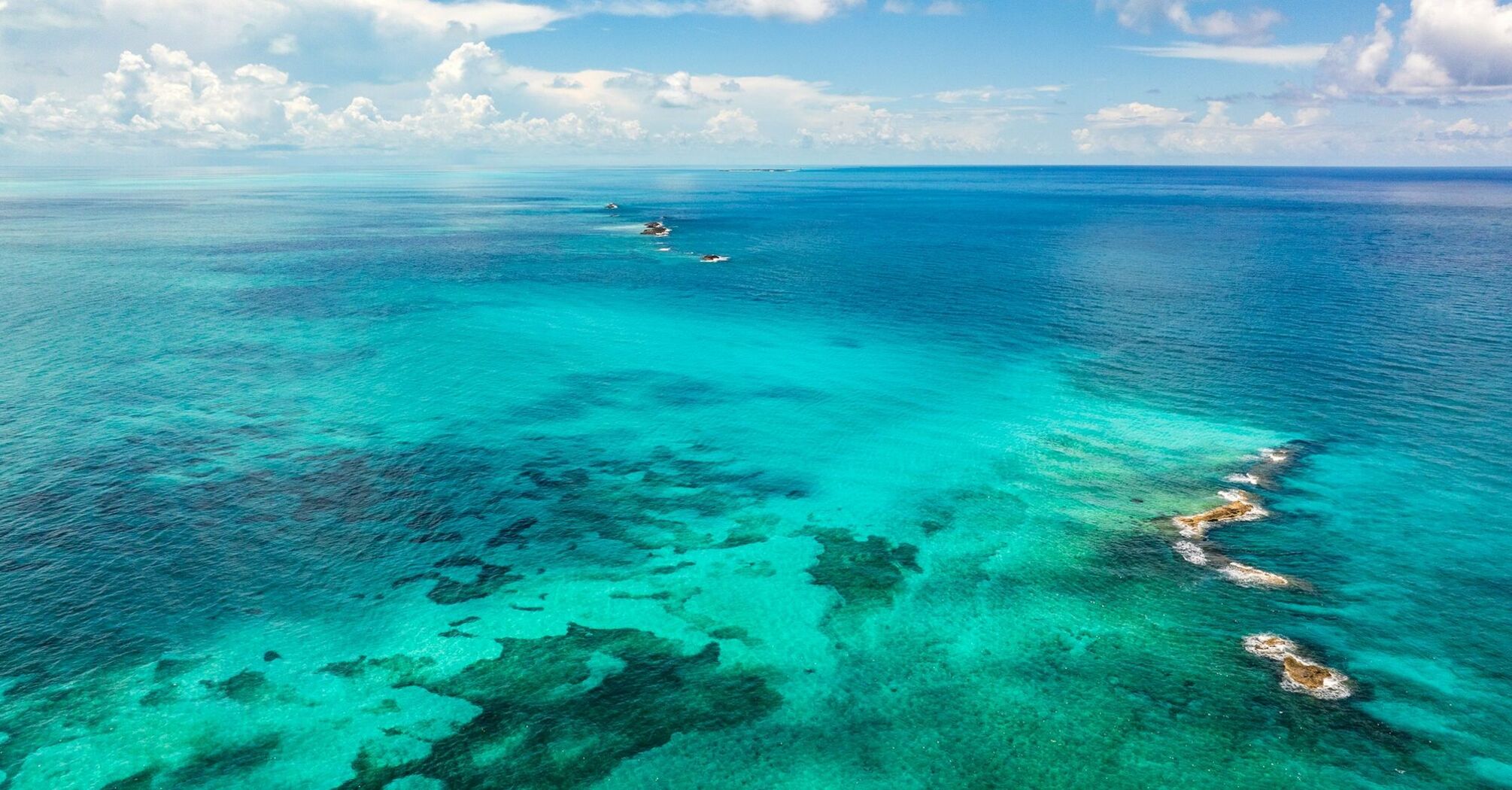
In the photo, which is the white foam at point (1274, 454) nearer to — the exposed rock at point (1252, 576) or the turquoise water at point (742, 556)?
the turquoise water at point (742, 556)

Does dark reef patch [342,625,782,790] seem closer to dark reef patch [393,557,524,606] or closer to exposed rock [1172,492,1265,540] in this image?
dark reef patch [393,557,524,606]

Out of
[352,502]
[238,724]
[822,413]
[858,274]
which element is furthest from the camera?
[858,274]

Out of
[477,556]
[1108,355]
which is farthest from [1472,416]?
[477,556]

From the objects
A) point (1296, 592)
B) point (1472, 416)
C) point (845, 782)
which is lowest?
point (845, 782)

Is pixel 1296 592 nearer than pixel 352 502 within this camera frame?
Yes

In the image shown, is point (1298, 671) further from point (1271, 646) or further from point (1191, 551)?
point (1191, 551)

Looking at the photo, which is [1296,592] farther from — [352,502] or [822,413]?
[352,502]

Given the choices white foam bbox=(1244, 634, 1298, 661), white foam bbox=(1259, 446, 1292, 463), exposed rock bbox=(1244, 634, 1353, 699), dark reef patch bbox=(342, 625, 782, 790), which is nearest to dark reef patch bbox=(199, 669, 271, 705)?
dark reef patch bbox=(342, 625, 782, 790)
